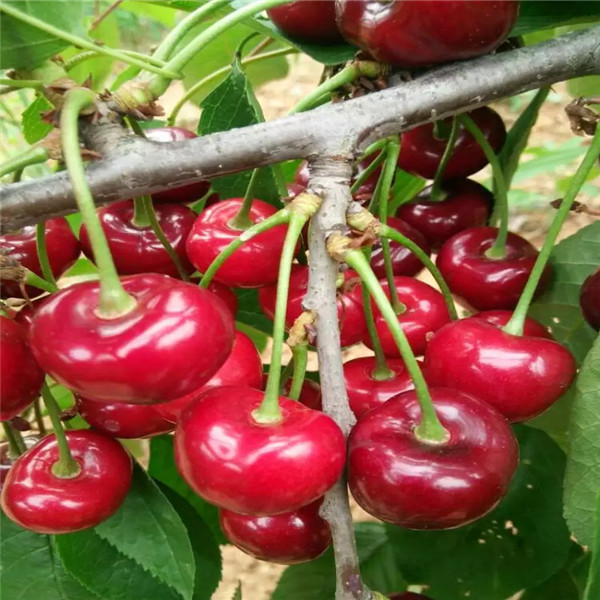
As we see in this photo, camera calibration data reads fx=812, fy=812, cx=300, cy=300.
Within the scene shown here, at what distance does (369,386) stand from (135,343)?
258 mm

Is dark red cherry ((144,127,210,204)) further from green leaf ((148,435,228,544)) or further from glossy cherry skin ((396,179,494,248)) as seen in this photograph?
green leaf ((148,435,228,544))

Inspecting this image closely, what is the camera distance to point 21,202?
1.92 ft

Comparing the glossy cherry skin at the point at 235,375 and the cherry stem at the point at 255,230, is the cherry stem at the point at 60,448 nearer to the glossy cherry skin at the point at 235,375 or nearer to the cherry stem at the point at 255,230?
the glossy cherry skin at the point at 235,375

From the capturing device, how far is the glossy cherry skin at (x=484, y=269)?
0.86m

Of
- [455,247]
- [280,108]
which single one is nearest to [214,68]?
[455,247]

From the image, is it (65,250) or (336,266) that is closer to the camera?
(336,266)

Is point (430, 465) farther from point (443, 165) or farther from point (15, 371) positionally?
point (443, 165)

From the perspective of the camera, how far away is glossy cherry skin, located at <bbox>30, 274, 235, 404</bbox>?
51 cm

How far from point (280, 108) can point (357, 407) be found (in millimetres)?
3660

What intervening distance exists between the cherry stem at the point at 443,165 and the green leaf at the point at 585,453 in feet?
1.08

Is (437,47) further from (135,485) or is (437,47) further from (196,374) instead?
(135,485)

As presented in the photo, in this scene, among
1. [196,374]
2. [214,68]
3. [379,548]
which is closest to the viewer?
[196,374]

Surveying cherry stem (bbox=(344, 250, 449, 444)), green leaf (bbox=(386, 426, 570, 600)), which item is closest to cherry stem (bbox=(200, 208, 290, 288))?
cherry stem (bbox=(344, 250, 449, 444))

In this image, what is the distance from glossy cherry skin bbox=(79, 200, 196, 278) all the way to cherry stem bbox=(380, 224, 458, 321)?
22cm
